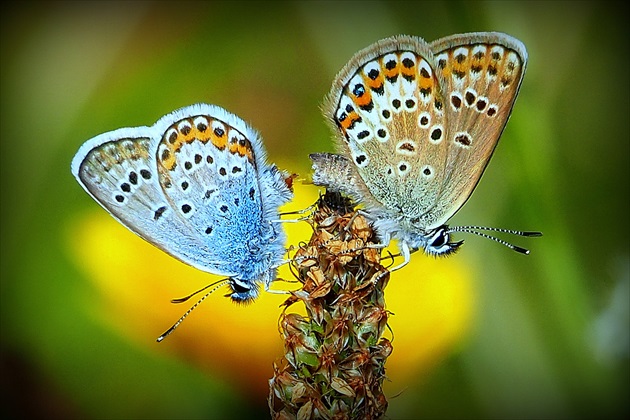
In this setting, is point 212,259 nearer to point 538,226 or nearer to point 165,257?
point 165,257

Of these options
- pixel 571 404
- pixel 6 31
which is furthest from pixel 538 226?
pixel 6 31

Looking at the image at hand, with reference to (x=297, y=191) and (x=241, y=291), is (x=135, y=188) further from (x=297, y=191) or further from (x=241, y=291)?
(x=297, y=191)

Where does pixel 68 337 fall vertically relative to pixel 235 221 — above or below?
below

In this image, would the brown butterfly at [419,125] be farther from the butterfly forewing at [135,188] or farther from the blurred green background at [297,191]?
the blurred green background at [297,191]

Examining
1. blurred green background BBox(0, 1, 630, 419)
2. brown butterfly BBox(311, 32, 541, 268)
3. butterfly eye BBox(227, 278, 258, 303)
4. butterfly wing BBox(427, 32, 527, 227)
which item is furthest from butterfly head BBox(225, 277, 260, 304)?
blurred green background BBox(0, 1, 630, 419)

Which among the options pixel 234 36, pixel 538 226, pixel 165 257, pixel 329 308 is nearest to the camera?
pixel 329 308

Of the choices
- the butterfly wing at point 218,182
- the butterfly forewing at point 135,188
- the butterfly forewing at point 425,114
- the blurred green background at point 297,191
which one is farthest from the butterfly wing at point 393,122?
the blurred green background at point 297,191

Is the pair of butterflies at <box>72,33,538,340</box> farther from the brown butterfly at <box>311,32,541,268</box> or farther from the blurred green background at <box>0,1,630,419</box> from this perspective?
the blurred green background at <box>0,1,630,419</box>

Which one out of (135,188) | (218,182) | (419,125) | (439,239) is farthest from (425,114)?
(135,188)
